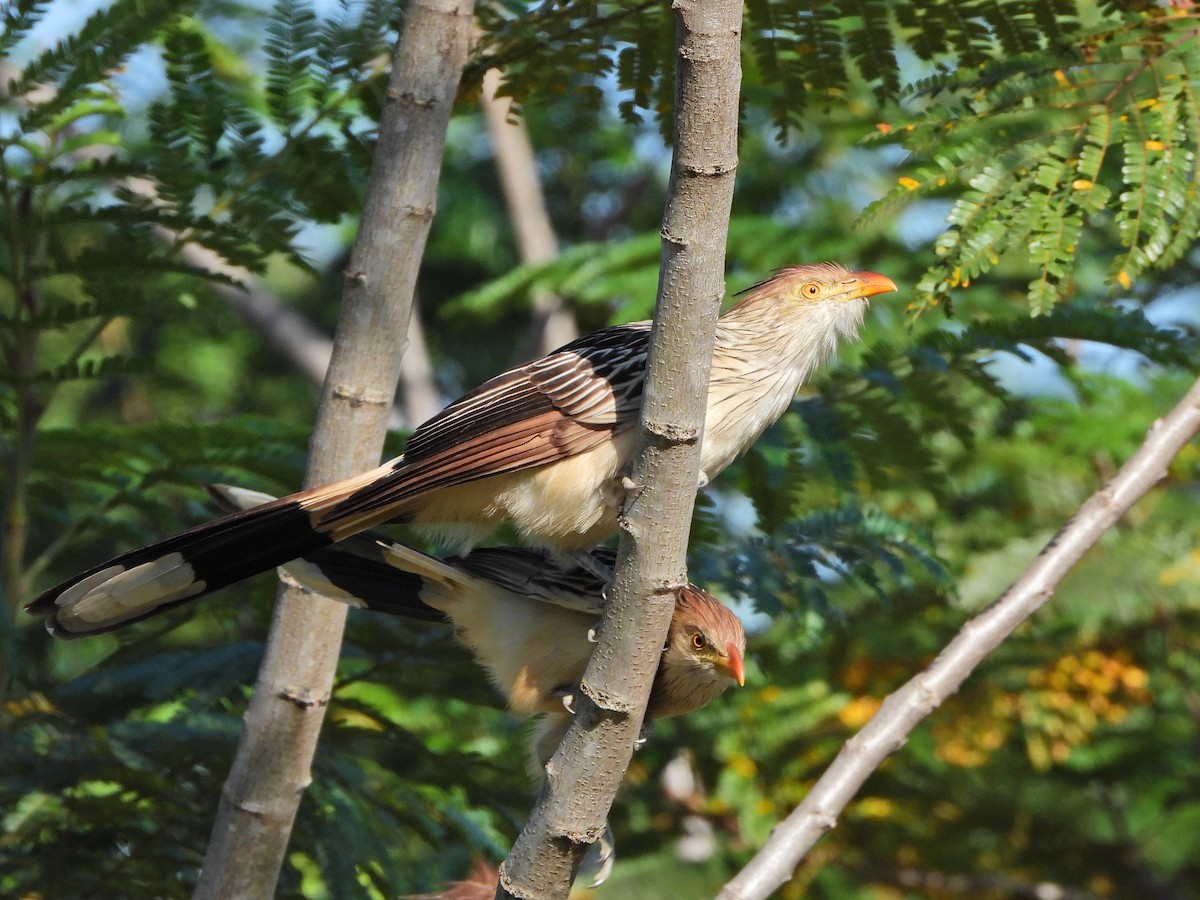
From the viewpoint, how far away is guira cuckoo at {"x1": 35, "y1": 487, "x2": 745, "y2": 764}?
3207 mm

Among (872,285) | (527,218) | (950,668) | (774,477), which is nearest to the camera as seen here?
(950,668)

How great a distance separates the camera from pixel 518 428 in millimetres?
3117

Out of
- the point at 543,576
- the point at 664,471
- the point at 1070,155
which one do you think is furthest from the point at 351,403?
the point at 1070,155

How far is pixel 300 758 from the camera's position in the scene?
3002 mm

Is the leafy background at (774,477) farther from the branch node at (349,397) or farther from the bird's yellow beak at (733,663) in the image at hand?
the branch node at (349,397)

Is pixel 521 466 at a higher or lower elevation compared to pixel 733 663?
higher

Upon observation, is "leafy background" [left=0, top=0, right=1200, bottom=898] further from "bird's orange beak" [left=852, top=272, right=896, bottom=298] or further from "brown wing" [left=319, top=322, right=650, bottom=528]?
"brown wing" [left=319, top=322, right=650, bottom=528]

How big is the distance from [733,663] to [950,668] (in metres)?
0.52

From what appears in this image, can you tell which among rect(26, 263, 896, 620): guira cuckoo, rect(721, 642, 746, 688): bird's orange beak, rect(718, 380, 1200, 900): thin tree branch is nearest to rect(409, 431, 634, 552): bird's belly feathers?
rect(26, 263, 896, 620): guira cuckoo

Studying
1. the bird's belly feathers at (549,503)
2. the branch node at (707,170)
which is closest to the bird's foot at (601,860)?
the bird's belly feathers at (549,503)

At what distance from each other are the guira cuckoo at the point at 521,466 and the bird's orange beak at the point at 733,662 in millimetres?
413

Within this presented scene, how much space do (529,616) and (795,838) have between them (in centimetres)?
95

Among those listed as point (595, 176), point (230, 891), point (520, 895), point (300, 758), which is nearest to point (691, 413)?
point (520, 895)

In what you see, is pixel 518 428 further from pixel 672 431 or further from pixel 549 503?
pixel 672 431
